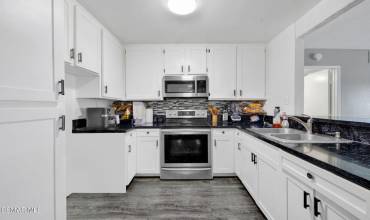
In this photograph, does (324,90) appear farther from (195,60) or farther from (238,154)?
(195,60)

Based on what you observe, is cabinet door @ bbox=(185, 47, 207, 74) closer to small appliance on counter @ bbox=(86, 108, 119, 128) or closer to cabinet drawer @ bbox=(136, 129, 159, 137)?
cabinet drawer @ bbox=(136, 129, 159, 137)

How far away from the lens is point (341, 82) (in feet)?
11.9

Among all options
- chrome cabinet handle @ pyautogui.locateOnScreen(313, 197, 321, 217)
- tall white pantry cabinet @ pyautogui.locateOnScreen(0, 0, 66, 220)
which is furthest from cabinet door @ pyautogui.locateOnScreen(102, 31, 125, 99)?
chrome cabinet handle @ pyautogui.locateOnScreen(313, 197, 321, 217)

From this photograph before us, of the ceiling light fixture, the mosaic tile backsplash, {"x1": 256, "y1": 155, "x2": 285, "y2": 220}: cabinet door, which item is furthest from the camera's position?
the mosaic tile backsplash

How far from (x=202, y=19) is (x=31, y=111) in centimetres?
206

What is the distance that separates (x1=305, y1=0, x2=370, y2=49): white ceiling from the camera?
2255 millimetres

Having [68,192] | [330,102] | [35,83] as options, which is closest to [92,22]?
[35,83]

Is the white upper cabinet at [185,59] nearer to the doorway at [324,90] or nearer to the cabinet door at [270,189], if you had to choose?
the cabinet door at [270,189]

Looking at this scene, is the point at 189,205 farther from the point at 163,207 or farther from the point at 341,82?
the point at 341,82

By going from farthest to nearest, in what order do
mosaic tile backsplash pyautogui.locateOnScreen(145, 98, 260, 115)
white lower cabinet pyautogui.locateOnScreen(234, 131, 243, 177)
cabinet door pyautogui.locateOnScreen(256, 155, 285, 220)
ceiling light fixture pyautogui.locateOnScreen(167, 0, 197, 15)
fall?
mosaic tile backsplash pyautogui.locateOnScreen(145, 98, 260, 115) → white lower cabinet pyautogui.locateOnScreen(234, 131, 243, 177) → ceiling light fixture pyautogui.locateOnScreen(167, 0, 197, 15) → cabinet door pyautogui.locateOnScreen(256, 155, 285, 220)

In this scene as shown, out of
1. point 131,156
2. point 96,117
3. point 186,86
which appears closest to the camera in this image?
point 96,117

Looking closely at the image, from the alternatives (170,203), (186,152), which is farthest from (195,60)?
(170,203)

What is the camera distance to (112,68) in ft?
9.30

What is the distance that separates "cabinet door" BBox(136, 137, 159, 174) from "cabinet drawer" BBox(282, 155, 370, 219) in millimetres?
2055
